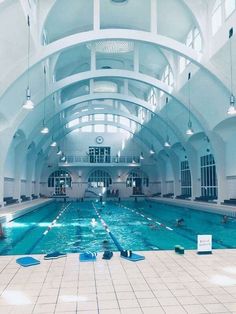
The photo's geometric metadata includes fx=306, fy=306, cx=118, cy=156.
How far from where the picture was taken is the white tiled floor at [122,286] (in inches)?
137

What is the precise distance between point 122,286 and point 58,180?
28909mm

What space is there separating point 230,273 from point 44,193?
28946mm

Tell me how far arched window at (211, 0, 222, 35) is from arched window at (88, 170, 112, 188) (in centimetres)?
2258

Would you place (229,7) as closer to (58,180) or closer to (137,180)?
(137,180)

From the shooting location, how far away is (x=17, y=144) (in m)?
19.4

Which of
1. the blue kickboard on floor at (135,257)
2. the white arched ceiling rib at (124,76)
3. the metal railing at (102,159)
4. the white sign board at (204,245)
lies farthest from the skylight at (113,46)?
the metal railing at (102,159)

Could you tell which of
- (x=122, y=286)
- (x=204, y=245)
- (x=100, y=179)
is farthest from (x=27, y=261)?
(x=100, y=179)

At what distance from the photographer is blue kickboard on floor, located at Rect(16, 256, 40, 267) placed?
5.27 metres

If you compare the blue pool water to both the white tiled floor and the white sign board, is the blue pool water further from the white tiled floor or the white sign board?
the white tiled floor

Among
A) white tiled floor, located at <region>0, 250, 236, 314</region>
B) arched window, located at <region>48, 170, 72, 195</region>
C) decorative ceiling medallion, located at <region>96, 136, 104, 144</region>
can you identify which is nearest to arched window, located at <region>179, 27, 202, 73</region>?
white tiled floor, located at <region>0, 250, 236, 314</region>

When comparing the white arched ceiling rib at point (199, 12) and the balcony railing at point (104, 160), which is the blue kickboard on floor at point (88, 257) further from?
the balcony railing at point (104, 160)

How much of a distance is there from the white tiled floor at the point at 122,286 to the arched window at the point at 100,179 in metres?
27.2

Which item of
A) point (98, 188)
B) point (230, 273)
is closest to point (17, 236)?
point (230, 273)

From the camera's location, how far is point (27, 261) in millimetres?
5406
